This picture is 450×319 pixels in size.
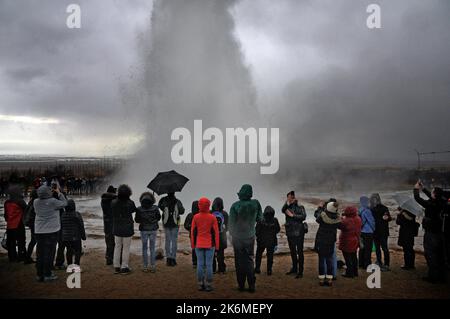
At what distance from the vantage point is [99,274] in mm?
7691

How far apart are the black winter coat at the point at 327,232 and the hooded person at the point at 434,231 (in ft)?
5.54

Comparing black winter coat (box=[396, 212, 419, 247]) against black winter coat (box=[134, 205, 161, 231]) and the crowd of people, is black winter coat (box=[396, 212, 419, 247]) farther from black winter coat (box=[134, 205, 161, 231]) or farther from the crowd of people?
black winter coat (box=[134, 205, 161, 231])

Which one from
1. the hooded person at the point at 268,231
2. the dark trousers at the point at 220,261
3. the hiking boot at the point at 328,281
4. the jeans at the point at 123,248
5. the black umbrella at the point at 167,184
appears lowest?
the hiking boot at the point at 328,281

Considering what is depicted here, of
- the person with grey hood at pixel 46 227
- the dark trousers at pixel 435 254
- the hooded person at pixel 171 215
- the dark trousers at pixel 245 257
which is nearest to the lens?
the dark trousers at pixel 245 257

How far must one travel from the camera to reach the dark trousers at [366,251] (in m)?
7.90

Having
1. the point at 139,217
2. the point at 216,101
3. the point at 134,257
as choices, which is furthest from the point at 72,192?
the point at 139,217

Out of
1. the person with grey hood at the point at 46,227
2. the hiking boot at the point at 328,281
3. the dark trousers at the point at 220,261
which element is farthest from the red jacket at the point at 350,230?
the person with grey hood at the point at 46,227

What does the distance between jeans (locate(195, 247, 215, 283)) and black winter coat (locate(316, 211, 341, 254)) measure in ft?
6.62

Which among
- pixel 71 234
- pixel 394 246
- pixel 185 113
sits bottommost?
pixel 394 246

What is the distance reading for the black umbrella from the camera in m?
8.27

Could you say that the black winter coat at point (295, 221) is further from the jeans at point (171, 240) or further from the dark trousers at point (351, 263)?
the jeans at point (171, 240)

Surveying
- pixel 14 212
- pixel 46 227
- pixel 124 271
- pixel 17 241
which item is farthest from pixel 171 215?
pixel 17 241
